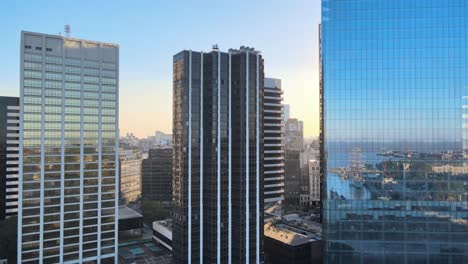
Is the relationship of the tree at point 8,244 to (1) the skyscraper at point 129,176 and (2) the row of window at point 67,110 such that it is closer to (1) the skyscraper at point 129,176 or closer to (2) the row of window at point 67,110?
(2) the row of window at point 67,110

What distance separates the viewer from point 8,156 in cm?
9031

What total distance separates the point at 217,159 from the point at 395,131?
1269 inches

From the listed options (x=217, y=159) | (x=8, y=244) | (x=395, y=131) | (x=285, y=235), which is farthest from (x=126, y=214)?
(x=395, y=131)

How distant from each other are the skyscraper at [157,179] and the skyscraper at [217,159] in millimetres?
83398

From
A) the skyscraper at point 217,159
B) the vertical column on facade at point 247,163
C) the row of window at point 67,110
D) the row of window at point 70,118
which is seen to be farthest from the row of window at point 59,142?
the vertical column on facade at point 247,163

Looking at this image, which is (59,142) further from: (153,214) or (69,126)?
(153,214)

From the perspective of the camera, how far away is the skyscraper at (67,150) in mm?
64125

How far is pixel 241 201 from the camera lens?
64.6 m

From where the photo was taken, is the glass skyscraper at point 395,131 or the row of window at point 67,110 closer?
the glass skyscraper at point 395,131

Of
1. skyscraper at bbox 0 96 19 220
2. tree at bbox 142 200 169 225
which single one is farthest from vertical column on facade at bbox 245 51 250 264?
skyscraper at bbox 0 96 19 220

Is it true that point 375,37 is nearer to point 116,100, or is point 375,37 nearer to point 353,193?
point 353,193

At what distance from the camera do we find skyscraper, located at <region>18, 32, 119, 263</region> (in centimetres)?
6412

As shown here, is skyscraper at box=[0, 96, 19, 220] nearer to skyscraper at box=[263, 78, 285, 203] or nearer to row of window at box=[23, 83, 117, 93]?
row of window at box=[23, 83, 117, 93]

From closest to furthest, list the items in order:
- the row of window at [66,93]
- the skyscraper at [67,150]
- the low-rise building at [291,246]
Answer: the low-rise building at [291,246] → the skyscraper at [67,150] → the row of window at [66,93]
